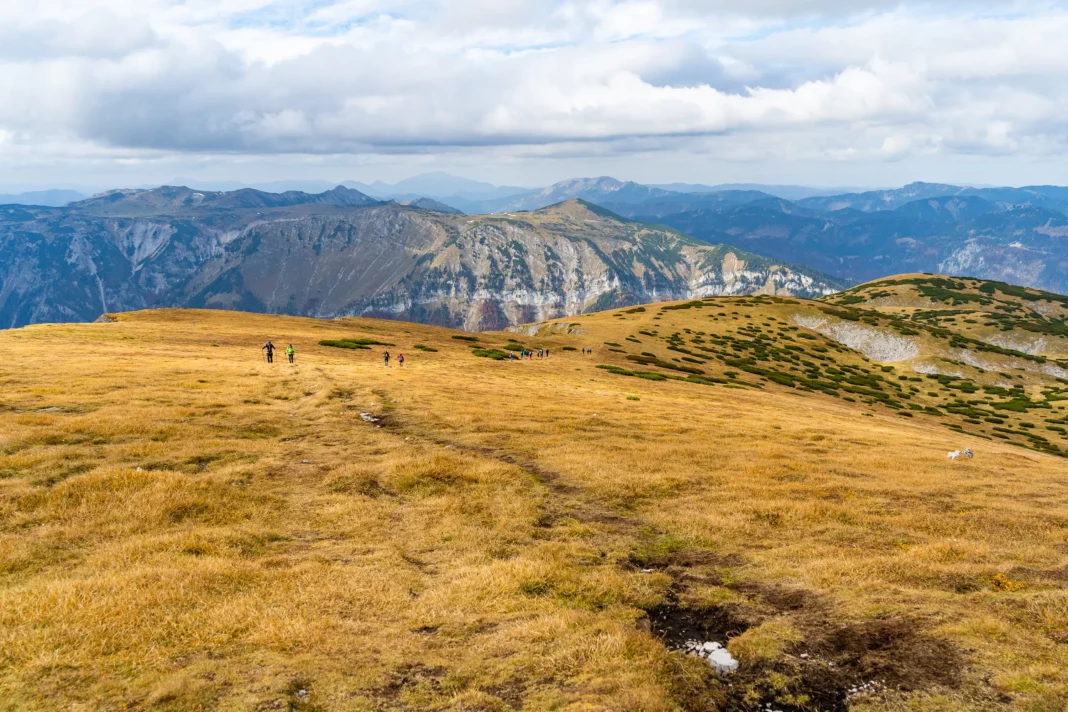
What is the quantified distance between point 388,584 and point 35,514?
10655 mm

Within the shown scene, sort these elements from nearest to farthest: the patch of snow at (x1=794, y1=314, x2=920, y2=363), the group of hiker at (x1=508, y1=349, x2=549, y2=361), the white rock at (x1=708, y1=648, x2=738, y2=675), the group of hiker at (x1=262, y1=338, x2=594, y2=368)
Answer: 1. the white rock at (x1=708, y1=648, x2=738, y2=675)
2. the group of hiker at (x1=262, y1=338, x2=594, y2=368)
3. the group of hiker at (x1=508, y1=349, x2=549, y2=361)
4. the patch of snow at (x1=794, y1=314, x2=920, y2=363)

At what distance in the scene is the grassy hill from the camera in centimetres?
938

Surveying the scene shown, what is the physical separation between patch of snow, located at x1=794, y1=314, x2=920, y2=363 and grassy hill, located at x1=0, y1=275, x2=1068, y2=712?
107403 millimetres

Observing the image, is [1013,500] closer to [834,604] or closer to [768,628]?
[834,604]

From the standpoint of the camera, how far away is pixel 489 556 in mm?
14875

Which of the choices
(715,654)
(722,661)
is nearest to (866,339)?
(715,654)

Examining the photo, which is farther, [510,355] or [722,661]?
[510,355]

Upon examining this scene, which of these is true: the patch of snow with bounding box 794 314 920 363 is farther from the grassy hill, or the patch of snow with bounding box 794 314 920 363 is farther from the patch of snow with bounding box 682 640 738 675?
the patch of snow with bounding box 682 640 738 675

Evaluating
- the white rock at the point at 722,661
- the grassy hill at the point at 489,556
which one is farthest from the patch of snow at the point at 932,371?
the white rock at the point at 722,661

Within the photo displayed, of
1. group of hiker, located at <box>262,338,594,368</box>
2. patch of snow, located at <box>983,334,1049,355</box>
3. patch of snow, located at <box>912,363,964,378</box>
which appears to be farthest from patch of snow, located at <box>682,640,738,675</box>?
patch of snow, located at <box>983,334,1049,355</box>

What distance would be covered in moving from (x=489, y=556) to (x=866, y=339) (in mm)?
141827

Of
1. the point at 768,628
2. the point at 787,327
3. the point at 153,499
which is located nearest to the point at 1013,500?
the point at 768,628

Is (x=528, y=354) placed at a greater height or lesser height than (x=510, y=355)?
lesser

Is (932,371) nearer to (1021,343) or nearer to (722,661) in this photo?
(1021,343)
